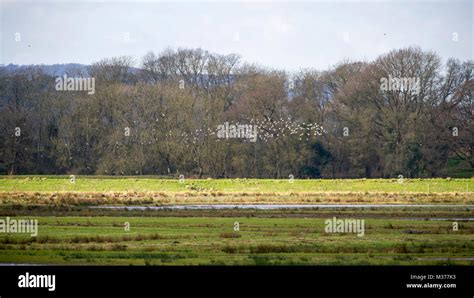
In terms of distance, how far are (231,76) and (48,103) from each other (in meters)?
25.0

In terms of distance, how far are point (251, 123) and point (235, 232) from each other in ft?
176

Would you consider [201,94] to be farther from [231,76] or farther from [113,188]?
[113,188]

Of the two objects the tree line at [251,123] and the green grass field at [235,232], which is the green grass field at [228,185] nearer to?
the green grass field at [235,232]

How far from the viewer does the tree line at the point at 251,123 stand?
8444 centimetres

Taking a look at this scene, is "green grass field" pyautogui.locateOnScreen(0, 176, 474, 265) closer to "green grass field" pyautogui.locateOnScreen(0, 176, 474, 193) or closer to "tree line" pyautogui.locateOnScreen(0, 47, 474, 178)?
"green grass field" pyautogui.locateOnScreen(0, 176, 474, 193)

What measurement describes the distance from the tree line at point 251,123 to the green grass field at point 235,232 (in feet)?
61.8

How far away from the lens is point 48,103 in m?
89.2

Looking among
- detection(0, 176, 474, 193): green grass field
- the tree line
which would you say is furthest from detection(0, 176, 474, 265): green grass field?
the tree line

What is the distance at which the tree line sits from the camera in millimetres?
84438

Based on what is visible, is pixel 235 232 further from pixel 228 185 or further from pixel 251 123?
pixel 251 123

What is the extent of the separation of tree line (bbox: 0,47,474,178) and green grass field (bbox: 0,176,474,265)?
61.8 ft

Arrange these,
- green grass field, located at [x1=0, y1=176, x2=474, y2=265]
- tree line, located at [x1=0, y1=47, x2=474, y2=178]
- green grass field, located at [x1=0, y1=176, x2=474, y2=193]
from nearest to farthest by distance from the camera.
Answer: green grass field, located at [x1=0, y1=176, x2=474, y2=265] < green grass field, located at [x1=0, y1=176, x2=474, y2=193] < tree line, located at [x1=0, y1=47, x2=474, y2=178]
